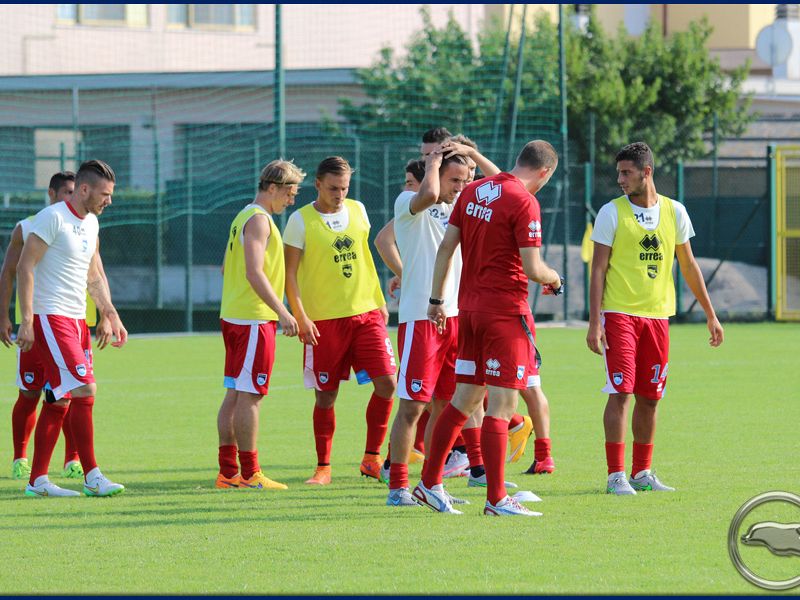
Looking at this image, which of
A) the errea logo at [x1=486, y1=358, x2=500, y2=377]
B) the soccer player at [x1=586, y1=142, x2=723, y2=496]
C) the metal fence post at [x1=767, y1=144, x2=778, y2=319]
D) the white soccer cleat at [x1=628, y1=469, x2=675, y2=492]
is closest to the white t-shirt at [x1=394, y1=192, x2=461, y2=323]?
the soccer player at [x1=586, y1=142, x2=723, y2=496]

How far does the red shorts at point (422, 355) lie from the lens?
8.29 m

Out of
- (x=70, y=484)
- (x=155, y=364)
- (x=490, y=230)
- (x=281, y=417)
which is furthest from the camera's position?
(x=155, y=364)

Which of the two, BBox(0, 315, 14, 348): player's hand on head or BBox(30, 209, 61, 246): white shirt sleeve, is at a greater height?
BBox(30, 209, 61, 246): white shirt sleeve

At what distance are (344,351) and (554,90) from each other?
2061 cm

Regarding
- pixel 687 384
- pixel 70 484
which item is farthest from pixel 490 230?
pixel 687 384

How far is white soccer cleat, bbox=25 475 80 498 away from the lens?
28.3ft

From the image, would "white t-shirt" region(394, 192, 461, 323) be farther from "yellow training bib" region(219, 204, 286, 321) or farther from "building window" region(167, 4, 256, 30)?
"building window" region(167, 4, 256, 30)

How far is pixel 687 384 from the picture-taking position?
14641mm

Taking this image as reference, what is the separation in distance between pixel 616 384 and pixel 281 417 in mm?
4801

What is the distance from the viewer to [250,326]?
9.07 meters

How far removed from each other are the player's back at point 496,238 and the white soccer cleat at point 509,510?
106 cm

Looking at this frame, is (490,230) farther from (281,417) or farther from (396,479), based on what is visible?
(281,417)

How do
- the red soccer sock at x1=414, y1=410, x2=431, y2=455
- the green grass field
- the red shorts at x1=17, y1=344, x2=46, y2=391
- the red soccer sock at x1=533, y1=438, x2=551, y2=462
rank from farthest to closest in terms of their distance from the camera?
the red soccer sock at x1=414, y1=410, x2=431, y2=455, the red shorts at x1=17, y1=344, x2=46, y2=391, the red soccer sock at x1=533, y1=438, x2=551, y2=462, the green grass field

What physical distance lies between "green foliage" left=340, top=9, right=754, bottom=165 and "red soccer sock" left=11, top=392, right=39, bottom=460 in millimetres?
16470
